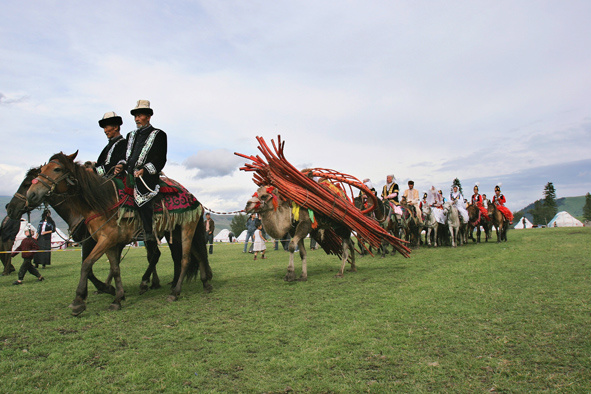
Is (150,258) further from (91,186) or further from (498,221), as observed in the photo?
(498,221)

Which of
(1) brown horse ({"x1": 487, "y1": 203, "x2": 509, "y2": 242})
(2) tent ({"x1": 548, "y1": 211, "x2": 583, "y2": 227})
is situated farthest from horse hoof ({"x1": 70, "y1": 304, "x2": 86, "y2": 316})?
(2) tent ({"x1": 548, "y1": 211, "x2": 583, "y2": 227})

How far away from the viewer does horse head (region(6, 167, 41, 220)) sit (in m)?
5.41

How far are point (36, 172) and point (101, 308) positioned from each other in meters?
2.41

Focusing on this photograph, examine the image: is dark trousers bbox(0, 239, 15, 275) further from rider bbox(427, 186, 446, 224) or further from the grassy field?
rider bbox(427, 186, 446, 224)

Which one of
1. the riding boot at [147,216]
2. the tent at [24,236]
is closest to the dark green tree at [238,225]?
the tent at [24,236]

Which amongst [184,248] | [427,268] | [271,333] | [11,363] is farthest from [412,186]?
[11,363]

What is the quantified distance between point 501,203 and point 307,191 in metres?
13.1

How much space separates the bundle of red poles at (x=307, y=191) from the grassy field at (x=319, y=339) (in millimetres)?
1731

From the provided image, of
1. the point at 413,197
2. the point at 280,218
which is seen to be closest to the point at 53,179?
the point at 280,218

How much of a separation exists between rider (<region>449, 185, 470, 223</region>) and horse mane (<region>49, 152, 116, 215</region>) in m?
14.1

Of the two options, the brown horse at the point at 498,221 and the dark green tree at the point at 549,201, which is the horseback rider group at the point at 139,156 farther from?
the dark green tree at the point at 549,201

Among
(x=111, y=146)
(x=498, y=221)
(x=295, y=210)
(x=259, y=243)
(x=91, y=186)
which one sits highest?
(x=111, y=146)

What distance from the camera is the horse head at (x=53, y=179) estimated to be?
5.27 meters

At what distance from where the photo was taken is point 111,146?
22.2 ft
